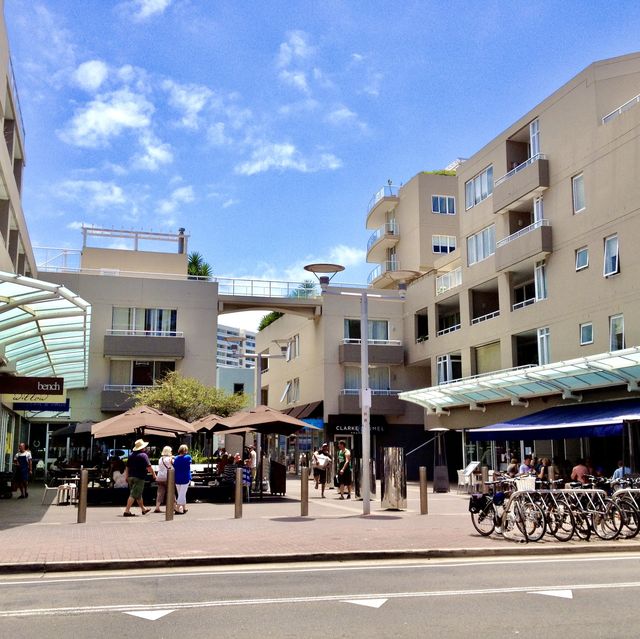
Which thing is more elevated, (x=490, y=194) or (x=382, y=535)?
(x=490, y=194)

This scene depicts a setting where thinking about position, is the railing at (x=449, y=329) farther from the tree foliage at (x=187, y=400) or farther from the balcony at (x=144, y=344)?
the balcony at (x=144, y=344)

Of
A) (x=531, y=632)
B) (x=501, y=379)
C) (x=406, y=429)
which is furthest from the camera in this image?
(x=406, y=429)

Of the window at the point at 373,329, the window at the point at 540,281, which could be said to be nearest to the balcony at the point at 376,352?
the window at the point at 373,329

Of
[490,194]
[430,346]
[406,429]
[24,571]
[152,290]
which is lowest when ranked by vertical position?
[24,571]

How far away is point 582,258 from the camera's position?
29.3 m

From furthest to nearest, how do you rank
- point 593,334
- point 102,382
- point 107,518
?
1. point 102,382
2. point 593,334
3. point 107,518

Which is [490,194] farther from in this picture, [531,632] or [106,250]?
[531,632]

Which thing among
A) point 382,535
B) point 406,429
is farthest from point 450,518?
point 406,429

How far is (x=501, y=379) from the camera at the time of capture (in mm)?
30344

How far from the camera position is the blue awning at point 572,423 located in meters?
22.5

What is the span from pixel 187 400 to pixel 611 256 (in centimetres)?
2025

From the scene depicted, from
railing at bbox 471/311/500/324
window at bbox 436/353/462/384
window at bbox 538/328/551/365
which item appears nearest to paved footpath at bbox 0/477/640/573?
window at bbox 538/328/551/365

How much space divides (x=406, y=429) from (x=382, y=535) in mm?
32473

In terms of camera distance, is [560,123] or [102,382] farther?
[102,382]
